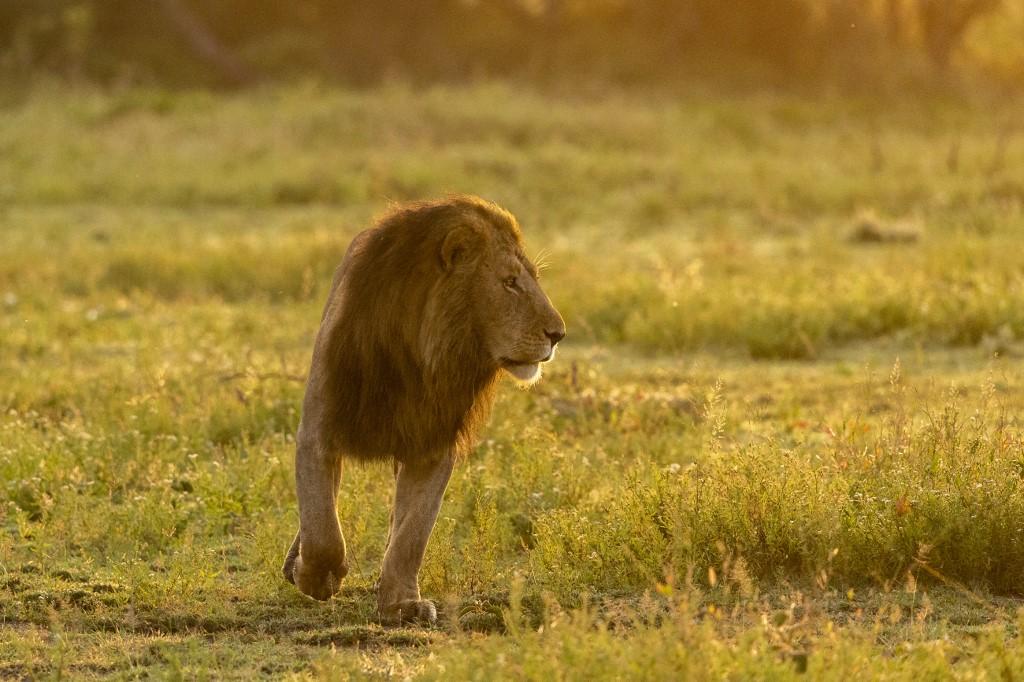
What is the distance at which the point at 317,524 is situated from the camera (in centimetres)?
541

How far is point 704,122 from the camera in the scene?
24516mm

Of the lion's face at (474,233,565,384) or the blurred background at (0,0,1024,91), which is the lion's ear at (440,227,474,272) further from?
the blurred background at (0,0,1024,91)

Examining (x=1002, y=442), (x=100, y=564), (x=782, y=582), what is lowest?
(x=100, y=564)

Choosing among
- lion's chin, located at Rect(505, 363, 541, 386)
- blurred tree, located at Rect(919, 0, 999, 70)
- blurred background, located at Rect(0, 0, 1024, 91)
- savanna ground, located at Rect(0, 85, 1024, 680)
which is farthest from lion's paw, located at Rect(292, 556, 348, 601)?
blurred tree, located at Rect(919, 0, 999, 70)

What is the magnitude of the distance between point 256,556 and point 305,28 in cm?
2884

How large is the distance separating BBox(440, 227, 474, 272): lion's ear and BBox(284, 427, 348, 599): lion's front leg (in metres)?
0.79

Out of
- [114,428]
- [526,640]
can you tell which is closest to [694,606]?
[526,640]

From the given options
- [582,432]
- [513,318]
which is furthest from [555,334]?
[582,432]

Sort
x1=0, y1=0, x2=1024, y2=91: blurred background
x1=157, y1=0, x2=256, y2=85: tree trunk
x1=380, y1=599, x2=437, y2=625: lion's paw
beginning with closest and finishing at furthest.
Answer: x1=380, y1=599, x2=437, y2=625: lion's paw → x1=0, y1=0, x2=1024, y2=91: blurred background → x1=157, y1=0, x2=256, y2=85: tree trunk

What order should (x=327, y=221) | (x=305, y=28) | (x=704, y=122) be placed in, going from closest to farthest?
(x=327, y=221) → (x=704, y=122) → (x=305, y=28)

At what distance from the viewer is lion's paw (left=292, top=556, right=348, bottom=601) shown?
5.49 m

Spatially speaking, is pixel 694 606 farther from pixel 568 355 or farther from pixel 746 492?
pixel 568 355

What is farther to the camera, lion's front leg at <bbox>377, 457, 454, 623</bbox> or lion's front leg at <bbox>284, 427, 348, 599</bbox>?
lion's front leg at <bbox>377, 457, 454, 623</bbox>

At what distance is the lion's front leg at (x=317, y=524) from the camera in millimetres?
5418
